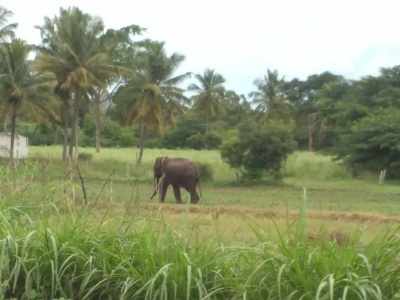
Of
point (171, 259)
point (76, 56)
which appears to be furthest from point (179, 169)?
point (171, 259)

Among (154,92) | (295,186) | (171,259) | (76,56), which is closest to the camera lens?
(171,259)

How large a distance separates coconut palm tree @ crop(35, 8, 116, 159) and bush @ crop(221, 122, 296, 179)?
26.0 feet

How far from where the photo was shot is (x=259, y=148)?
37719 mm

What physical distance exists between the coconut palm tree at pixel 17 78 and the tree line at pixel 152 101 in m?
0.05

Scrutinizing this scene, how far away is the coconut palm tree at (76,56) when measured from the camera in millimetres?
39500

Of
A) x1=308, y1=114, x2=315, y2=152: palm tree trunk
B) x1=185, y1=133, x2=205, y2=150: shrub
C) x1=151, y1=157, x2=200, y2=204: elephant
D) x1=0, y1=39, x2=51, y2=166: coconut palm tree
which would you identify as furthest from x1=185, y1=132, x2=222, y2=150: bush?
x1=151, y1=157, x2=200, y2=204: elephant

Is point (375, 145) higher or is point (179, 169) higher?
point (375, 145)

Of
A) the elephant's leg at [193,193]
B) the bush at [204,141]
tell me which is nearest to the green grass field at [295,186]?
the elephant's leg at [193,193]

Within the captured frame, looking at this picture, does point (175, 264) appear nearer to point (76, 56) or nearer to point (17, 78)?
point (17, 78)

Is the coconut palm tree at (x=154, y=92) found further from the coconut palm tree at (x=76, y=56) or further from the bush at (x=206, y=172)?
the bush at (x=206, y=172)

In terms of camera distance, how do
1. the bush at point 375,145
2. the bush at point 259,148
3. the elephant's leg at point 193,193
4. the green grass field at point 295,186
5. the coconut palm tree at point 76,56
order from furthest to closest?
the bush at point 375,145, the coconut palm tree at point 76,56, the bush at point 259,148, the green grass field at point 295,186, the elephant's leg at point 193,193

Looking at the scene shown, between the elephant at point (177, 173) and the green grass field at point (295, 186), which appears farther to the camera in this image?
the green grass field at point (295, 186)

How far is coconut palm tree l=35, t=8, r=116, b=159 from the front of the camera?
130 feet

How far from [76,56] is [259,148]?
424 inches
